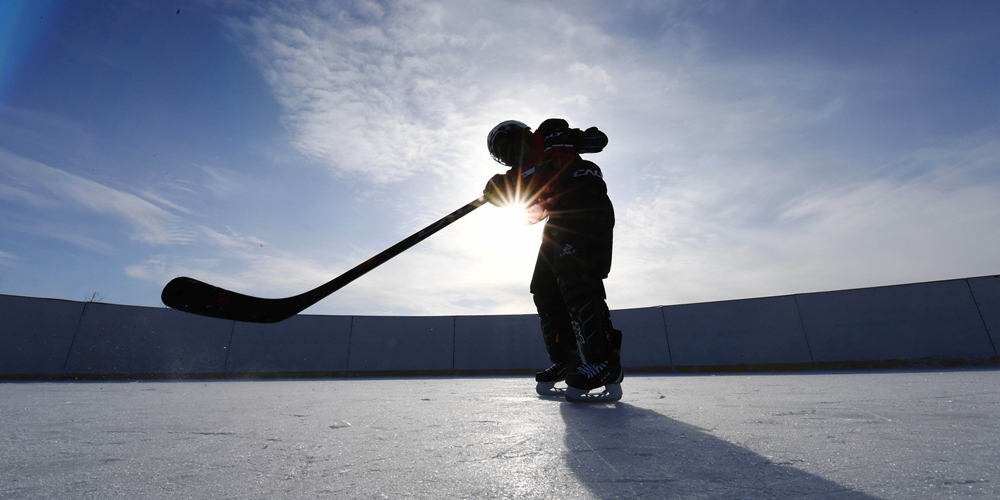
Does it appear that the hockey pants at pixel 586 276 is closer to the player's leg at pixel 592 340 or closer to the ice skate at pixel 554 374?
the player's leg at pixel 592 340

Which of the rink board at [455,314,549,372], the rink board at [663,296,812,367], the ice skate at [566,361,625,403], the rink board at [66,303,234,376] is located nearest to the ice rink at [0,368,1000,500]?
the ice skate at [566,361,625,403]

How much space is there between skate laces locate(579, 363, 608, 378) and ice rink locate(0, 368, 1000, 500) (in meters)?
0.45

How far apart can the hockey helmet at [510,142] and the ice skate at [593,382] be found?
4.54 ft

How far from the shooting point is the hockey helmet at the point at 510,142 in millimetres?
2596

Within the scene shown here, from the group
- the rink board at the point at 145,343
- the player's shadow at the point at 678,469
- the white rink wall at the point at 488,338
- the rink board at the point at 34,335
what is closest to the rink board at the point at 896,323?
the white rink wall at the point at 488,338

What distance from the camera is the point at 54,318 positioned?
6.43m

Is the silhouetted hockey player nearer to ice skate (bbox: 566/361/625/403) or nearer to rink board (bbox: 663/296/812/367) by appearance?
ice skate (bbox: 566/361/625/403)

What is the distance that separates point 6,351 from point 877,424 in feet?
32.9

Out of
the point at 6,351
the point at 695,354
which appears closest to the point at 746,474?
the point at 695,354

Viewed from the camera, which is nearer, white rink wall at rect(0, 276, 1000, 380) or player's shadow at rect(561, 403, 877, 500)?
player's shadow at rect(561, 403, 877, 500)

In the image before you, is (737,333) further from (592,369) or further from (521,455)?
(521,455)

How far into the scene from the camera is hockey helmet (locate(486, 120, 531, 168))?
260cm

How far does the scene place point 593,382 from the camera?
178 cm

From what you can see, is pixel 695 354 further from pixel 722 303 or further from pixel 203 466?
pixel 203 466
